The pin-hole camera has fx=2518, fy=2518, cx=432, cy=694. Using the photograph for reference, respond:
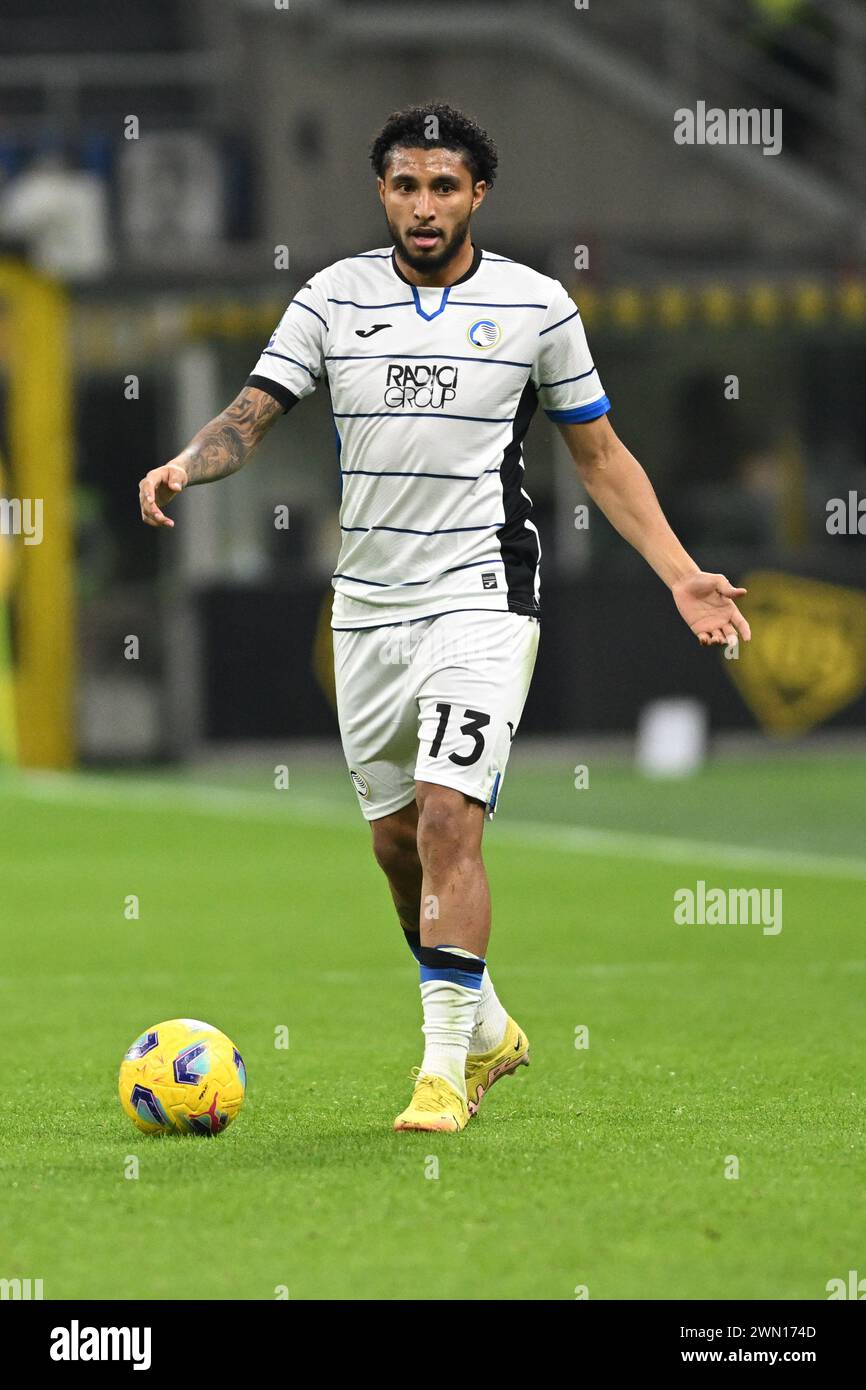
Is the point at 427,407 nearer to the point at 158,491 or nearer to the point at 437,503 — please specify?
the point at 437,503

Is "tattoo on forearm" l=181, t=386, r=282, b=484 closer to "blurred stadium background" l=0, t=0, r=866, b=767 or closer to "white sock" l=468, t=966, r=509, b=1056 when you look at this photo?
"white sock" l=468, t=966, r=509, b=1056

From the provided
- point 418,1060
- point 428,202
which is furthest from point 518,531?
point 418,1060

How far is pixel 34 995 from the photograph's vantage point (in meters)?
9.28

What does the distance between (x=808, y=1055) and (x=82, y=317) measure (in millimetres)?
18471

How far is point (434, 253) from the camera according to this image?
643 cm

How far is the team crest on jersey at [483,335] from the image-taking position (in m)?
6.47

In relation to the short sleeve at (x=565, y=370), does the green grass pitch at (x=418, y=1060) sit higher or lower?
lower

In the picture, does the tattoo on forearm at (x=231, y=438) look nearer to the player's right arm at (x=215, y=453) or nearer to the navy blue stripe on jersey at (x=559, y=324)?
the player's right arm at (x=215, y=453)

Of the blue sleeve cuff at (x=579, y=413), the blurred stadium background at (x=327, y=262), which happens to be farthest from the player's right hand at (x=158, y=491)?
the blurred stadium background at (x=327, y=262)

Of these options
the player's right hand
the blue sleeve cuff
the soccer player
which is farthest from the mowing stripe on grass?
the player's right hand

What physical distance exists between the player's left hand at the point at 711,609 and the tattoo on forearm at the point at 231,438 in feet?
3.79

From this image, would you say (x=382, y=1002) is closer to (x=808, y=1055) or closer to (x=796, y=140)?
(x=808, y=1055)

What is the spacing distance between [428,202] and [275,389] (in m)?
0.62
